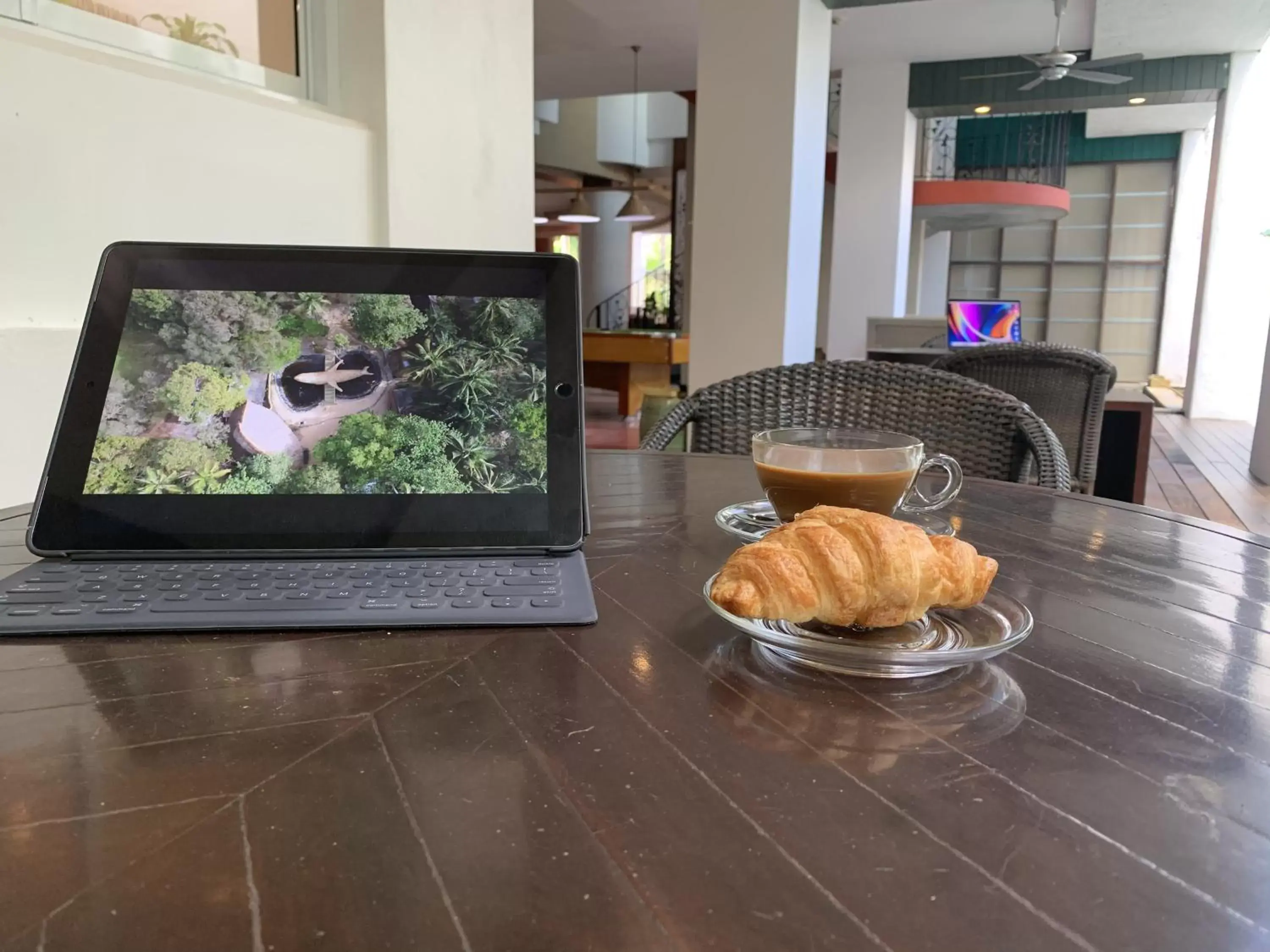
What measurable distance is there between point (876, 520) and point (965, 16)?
20.2 feet

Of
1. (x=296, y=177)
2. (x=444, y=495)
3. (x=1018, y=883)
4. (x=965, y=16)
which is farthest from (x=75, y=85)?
(x=965, y=16)

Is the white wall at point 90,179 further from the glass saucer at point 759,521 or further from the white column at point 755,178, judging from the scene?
the white column at point 755,178

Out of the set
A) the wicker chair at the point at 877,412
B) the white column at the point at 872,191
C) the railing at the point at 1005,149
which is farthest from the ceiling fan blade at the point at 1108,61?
the wicker chair at the point at 877,412

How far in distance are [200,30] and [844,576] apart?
5.67 ft

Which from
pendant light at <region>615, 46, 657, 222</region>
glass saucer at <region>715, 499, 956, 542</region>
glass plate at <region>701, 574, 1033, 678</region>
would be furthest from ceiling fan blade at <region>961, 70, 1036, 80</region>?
glass plate at <region>701, 574, 1033, 678</region>

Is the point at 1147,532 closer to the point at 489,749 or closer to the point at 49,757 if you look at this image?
the point at 489,749

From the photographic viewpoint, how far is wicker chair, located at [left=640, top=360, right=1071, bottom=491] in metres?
1.29

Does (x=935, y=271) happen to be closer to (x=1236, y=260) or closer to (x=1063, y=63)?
(x=1236, y=260)

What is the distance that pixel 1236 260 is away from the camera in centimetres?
684

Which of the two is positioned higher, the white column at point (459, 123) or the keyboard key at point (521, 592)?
the white column at point (459, 123)

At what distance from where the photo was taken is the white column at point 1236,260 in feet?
21.6

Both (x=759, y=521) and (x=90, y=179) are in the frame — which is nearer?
(x=759, y=521)

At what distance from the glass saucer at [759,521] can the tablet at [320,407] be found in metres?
0.17

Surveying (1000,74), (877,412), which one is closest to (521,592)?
(877,412)
